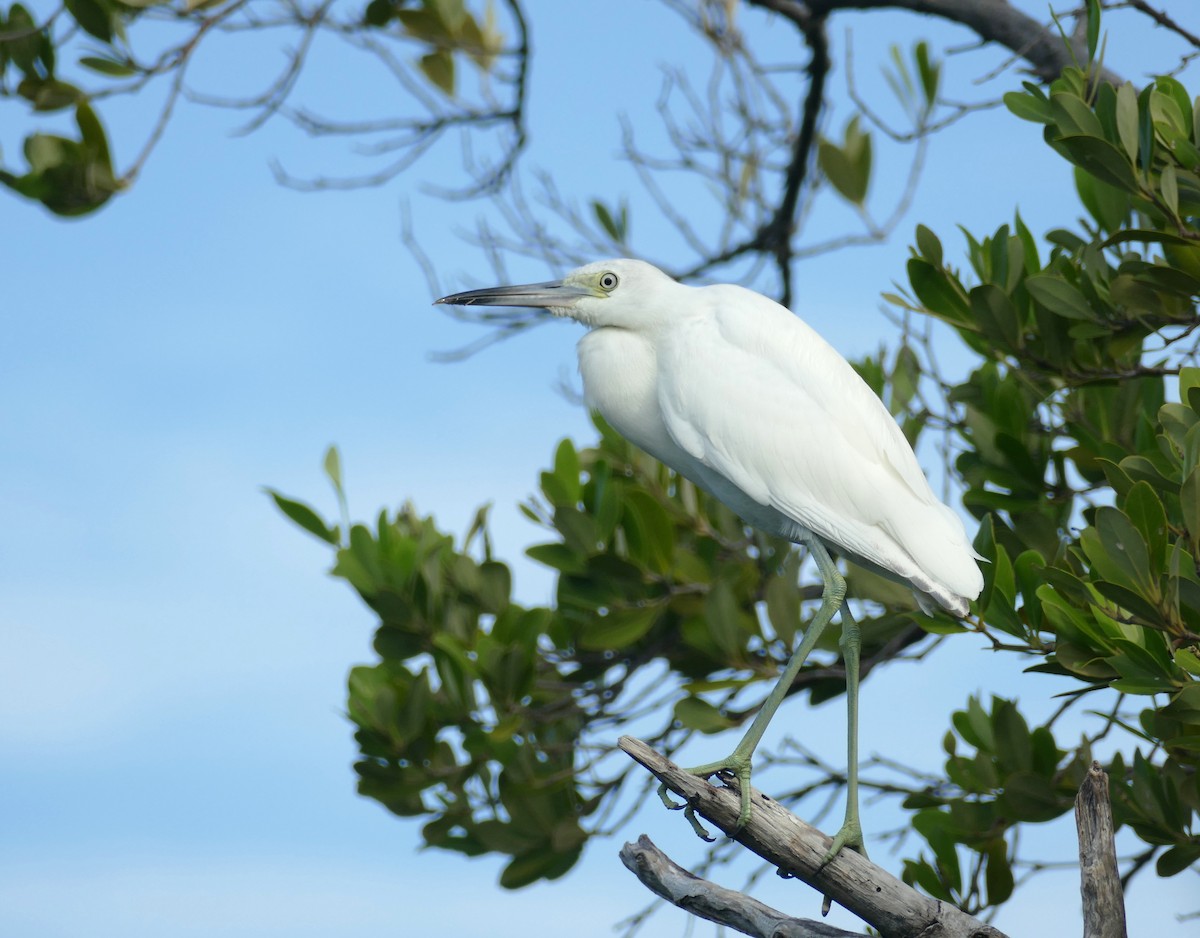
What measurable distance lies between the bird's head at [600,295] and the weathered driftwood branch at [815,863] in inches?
62.9

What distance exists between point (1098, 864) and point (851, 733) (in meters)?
0.92

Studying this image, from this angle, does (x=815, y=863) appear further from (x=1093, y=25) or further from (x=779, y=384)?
(x=1093, y=25)

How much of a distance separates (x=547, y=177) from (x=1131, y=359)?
3448mm

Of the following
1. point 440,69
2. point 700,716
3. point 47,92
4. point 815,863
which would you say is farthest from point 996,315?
point 47,92

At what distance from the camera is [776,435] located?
4.02m

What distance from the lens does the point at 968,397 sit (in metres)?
4.74

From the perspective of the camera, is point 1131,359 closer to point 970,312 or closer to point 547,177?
point 970,312

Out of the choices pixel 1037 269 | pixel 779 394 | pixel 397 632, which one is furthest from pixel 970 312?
pixel 397 632

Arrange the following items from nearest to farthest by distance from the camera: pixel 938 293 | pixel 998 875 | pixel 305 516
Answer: pixel 938 293 → pixel 998 875 → pixel 305 516

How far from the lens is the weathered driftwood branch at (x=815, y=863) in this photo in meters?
3.36

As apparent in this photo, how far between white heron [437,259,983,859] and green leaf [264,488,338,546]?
1.29m

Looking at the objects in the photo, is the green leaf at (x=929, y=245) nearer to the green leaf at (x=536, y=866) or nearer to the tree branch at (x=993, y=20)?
the tree branch at (x=993, y=20)

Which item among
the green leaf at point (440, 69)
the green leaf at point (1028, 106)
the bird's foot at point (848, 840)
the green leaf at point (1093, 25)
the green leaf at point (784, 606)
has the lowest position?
the bird's foot at point (848, 840)

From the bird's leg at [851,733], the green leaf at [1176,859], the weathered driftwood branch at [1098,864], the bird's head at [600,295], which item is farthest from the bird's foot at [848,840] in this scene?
the bird's head at [600,295]
